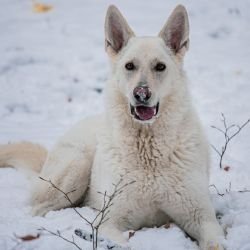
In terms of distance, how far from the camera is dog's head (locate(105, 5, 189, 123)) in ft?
13.7

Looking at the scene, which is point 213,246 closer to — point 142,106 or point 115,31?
point 142,106

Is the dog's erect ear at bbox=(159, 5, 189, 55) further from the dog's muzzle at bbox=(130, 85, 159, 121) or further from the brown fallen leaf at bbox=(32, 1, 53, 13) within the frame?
the brown fallen leaf at bbox=(32, 1, 53, 13)

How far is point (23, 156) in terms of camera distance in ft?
19.0

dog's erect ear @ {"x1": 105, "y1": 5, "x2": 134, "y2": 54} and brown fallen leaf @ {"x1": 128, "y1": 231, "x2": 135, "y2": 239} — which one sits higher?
dog's erect ear @ {"x1": 105, "y1": 5, "x2": 134, "y2": 54}

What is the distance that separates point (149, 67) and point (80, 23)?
7.79m

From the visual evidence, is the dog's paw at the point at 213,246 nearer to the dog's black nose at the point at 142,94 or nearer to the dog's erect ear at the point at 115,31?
the dog's black nose at the point at 142,94

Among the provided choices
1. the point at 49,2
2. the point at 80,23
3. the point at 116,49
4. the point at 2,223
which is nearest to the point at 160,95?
the point at 116,49

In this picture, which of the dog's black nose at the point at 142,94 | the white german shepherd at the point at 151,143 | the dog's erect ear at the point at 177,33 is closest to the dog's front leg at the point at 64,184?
the white german shepherd at the point at 151,143

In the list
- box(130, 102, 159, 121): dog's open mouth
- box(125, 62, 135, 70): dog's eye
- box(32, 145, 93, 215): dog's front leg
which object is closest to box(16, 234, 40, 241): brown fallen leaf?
box(32, 145, 93, 215): dog's front leg

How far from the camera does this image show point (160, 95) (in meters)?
4.25

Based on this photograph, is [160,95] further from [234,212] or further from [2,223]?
[2,223]

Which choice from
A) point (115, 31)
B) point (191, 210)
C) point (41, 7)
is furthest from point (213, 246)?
point (41, 7)

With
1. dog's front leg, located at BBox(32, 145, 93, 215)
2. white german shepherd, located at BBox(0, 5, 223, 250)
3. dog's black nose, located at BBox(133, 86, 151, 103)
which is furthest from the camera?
dog's front leg, located at BBox(32, 145, 93, 215)

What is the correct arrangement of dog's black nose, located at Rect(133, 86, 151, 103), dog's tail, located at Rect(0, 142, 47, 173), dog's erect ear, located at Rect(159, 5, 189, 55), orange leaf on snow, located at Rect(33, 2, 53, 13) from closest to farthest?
dog's black nose, located at Rect(133, 86, 151, 103) < dog's erect ear, located at Rect(159, 5, 189, 55) < dog's tail, located at Rect(0, 142, 47, 173) < orange leaf on snow, located at Rect(33, 2, 53, 13)
